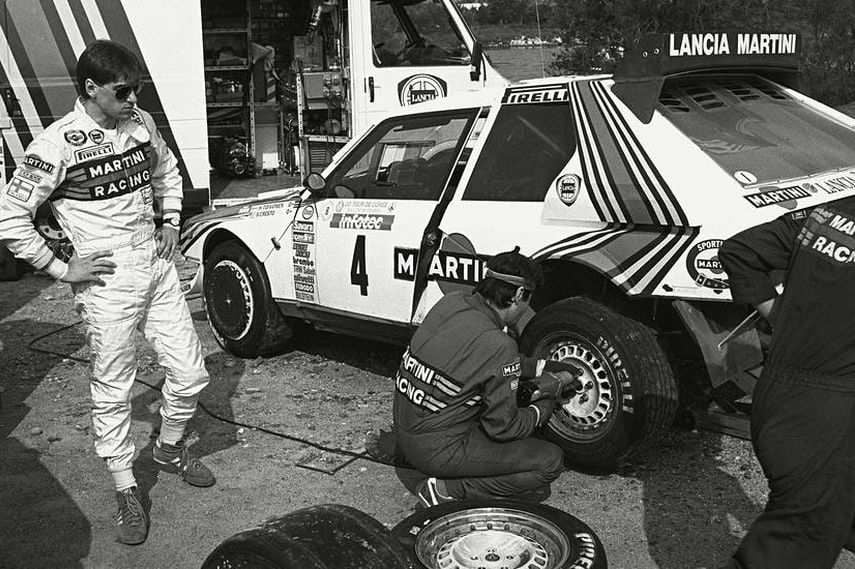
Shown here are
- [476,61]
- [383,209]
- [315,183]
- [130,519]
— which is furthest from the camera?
[476,61]

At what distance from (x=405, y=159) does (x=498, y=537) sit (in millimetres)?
3118

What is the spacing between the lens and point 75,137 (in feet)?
14.5

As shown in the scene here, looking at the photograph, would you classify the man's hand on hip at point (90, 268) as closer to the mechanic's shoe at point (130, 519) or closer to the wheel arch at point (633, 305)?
the mechanic's shoe at point (130, 519)

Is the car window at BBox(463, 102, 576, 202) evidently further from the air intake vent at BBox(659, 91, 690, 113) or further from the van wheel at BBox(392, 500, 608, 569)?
the van wheel at BBox(392, 500, 608, 569)

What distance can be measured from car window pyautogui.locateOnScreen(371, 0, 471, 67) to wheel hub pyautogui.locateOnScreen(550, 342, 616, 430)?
6.39 m

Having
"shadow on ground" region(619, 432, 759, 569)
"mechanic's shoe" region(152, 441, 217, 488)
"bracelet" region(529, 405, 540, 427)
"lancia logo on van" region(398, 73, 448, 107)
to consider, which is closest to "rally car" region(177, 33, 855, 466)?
"shadow on ground" region(619, 432, 759, 569)

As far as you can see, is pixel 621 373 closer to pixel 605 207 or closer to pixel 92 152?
pixel 605 207

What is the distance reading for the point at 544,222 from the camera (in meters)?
5.25

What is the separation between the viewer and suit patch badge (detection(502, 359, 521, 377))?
4293mm

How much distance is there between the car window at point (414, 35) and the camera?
1087 cm

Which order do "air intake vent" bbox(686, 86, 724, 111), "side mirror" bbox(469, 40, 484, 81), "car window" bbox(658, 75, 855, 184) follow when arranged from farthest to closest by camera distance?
1. "side mirror" bbox(469, 40, 484, 81)
2. "air intake vent" bbox(686, 86, 724, 111)
3. "car window" bbox(658, 75, 855, 184)

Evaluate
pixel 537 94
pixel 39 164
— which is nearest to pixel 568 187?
pixel 537 94

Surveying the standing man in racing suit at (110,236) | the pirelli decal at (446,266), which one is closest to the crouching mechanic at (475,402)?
the pirelli decal at (446,266)

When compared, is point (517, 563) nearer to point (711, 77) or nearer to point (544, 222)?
point (544, 222)
